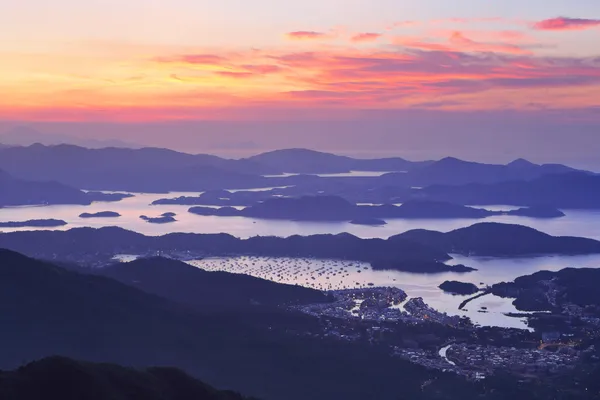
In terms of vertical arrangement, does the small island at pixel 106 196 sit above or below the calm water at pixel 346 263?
above

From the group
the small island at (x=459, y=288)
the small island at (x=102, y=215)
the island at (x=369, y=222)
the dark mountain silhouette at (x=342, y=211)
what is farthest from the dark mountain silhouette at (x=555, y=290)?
the small island at (x=102, y=215)

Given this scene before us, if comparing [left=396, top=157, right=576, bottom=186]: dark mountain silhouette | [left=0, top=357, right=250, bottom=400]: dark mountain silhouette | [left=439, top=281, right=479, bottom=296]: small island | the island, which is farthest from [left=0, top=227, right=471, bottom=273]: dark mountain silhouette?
[left=396, top=157, right=576, bottom=186]: dark mountain silhouette

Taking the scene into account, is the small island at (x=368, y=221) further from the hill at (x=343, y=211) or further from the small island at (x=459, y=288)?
the small island at (x=459, y=288)

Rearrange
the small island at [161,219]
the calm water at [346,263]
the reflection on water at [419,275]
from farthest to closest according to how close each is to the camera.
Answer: the small island at [161,219] → the calm water at [346,263] → the reflection on water at [419,275]

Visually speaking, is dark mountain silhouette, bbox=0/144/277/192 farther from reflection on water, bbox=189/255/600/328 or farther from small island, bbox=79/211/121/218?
reflection on water, bbox=189/255/600/328

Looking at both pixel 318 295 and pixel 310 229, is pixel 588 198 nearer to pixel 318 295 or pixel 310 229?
pixel 310 229

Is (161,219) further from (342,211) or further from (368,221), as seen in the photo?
(368,221)

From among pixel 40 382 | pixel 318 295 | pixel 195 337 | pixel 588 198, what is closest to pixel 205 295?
pixel 318 295

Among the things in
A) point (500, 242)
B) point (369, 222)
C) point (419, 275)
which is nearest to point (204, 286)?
point (419, 275)
